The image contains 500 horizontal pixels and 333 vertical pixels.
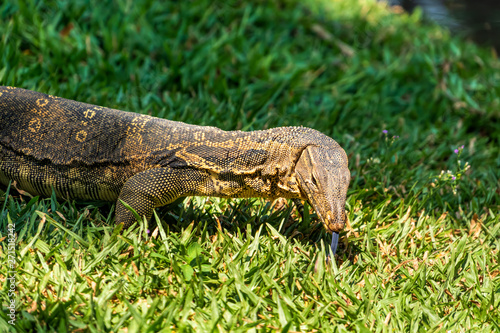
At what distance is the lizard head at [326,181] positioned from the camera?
2.89 m

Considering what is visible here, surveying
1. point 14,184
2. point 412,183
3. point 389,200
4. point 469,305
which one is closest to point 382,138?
point 412,183

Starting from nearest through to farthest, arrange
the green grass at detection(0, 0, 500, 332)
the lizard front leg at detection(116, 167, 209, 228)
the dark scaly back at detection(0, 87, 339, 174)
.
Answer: the green grass at detection(0, 0, 500, 332) < the lizard front leg at detection(116, 167, 209, 228) < the dark scaly back at detection(0, 87, 339, 174)

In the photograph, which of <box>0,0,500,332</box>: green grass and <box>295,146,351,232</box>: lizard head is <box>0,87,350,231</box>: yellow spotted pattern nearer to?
<box>295,146,351,232</box>: lizard head

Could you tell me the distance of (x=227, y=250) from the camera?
10.6ft

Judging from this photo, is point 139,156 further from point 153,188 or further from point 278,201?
point 278,201

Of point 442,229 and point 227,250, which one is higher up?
point 227,250

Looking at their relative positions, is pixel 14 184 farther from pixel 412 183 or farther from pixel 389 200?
pixel 412 183

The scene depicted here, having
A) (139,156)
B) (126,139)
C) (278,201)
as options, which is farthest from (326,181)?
(126,139)

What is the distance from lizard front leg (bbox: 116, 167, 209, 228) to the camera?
312 cm

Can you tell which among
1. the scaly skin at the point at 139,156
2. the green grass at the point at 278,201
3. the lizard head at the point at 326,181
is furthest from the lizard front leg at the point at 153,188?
the lizard head at the point at 326,181

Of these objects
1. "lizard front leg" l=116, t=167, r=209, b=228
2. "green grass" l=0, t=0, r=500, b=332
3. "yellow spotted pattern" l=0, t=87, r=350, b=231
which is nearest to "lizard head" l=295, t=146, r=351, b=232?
"yellow spotted pattern" l=0, t=87, r=350, b=231

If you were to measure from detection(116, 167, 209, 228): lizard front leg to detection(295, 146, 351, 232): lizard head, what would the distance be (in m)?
0.67

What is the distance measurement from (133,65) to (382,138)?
9.44 ft

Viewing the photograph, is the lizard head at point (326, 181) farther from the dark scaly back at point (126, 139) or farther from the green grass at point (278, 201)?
the green grass at point (278, 201)
